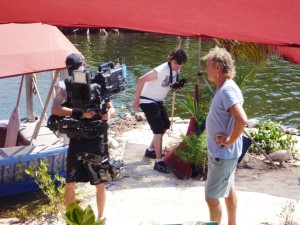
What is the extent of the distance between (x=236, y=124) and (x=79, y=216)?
1.59 metres

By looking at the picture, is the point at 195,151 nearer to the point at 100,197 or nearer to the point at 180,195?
the point at 180,195

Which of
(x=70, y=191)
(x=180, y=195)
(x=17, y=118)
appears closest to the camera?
(x=70, y=191)

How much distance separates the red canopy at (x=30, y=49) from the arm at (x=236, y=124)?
2942 millimetres

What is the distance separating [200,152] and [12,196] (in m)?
2.43

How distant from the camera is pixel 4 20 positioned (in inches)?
112

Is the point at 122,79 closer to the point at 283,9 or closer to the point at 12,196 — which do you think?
the point at 283,9

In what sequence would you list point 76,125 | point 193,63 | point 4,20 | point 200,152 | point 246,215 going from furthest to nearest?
point 193,63, point 200,152, point 246,215, point 76,125, point 4,20

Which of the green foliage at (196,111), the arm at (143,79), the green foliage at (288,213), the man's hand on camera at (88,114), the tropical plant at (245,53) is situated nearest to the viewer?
the man's hand on camera at (88,114)

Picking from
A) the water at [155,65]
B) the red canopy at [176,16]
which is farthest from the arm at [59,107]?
the water at [155,65]

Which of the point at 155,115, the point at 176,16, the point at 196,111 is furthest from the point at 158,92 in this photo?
the point at 176,16

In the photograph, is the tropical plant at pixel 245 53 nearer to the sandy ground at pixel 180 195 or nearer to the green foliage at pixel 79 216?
the sandy ground at pixel 180 195

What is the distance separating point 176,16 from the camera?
118 inches

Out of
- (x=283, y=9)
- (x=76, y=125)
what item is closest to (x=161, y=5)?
(x=283, y=9)

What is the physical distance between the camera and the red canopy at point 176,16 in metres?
2.88
